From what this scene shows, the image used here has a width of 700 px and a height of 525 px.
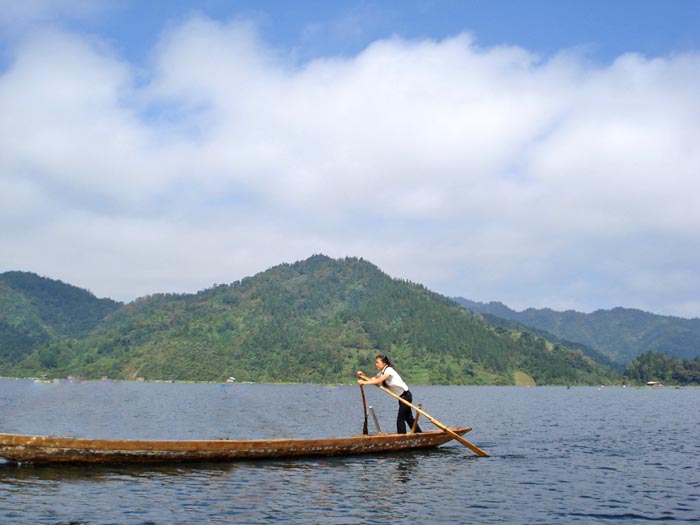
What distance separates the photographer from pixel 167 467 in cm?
2423

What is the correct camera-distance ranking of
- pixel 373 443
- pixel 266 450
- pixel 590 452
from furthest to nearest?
pixel 590 452 → pixel 373 443 → pixel 266 450

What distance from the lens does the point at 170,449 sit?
2425cm

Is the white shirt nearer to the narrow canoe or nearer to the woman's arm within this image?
the woman's arm

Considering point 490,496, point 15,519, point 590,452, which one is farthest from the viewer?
point 590,452

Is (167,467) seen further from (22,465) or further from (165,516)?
(165,516)

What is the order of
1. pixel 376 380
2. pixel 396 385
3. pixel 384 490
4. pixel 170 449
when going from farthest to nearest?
pixel 396 385, pixel 376 380, pixel 170 449, pixel 384 490

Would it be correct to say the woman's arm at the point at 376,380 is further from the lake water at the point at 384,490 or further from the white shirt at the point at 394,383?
the lake water at the point at 384,490

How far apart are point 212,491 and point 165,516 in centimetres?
325

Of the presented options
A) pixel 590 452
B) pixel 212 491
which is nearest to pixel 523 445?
pixel 590 452

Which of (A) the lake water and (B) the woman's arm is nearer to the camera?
(A) the lake water

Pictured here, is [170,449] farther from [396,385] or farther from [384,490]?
[396,385]

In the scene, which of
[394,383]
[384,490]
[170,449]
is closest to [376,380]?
[394,383]

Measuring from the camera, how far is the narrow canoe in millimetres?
22766

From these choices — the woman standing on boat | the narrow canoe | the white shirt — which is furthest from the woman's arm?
the narrow canoe
